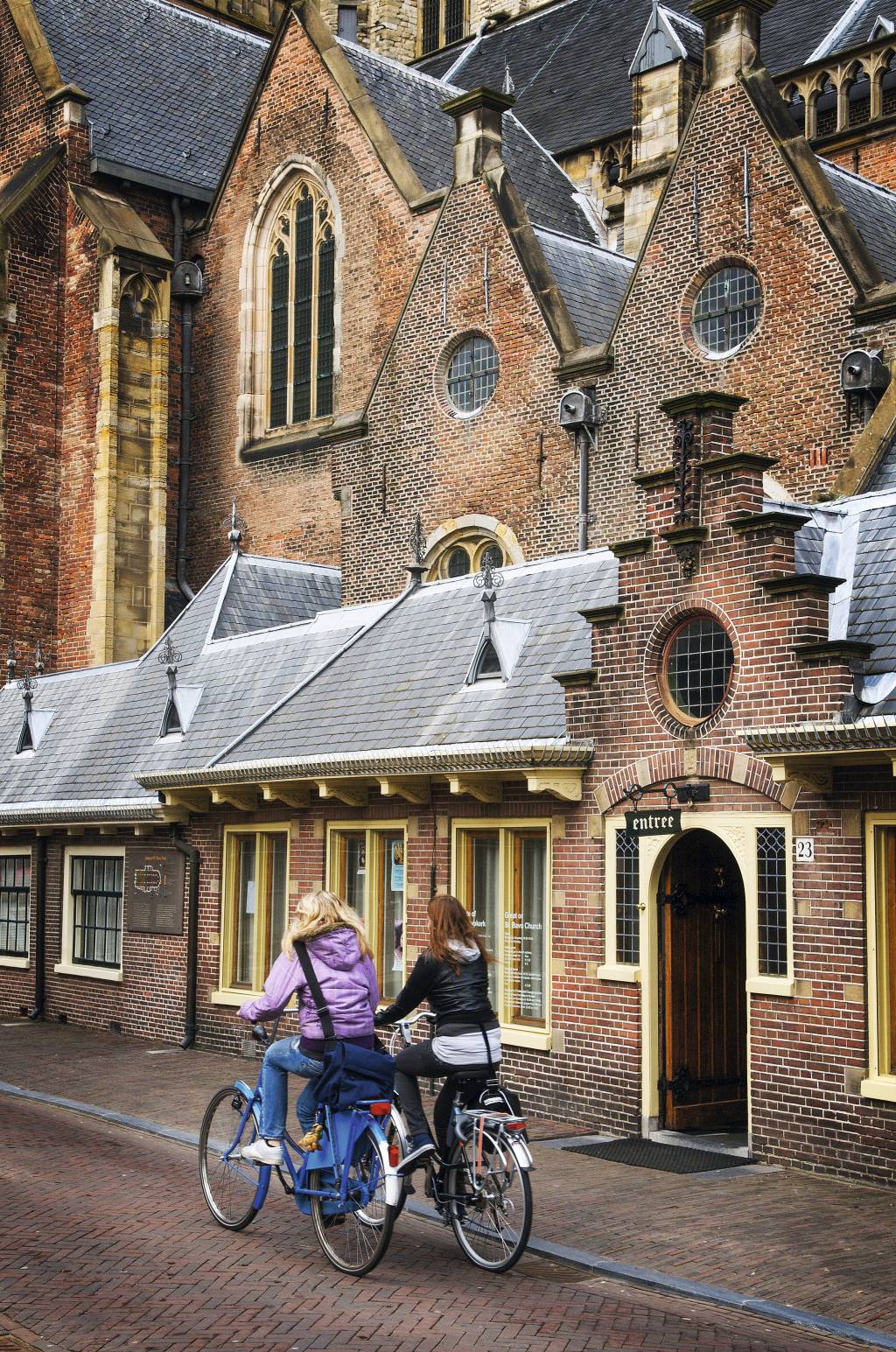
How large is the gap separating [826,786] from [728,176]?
10.5 meters

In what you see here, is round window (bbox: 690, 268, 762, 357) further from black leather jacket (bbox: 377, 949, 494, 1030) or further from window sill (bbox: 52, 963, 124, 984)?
black leather jacket (bbox: 377, 949, 494, 1030)

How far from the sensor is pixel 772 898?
441 inches

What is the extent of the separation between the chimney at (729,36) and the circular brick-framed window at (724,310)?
2289 mm

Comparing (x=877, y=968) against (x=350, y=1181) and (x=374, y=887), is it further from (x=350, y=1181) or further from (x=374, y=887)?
(x=374, y=887)

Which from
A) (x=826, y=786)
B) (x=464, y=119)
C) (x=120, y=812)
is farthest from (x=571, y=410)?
(x=826, y=786)

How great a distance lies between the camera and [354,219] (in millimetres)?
26750

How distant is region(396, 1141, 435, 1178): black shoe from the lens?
815 centimetres

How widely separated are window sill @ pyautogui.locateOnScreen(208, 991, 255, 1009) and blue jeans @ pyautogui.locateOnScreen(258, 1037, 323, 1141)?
7595mm

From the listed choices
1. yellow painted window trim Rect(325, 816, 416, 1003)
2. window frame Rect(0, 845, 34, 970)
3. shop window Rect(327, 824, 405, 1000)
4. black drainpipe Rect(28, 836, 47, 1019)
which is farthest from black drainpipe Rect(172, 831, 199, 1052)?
window frame Rect(0, 845, 34, 970)

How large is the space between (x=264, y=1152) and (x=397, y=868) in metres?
6.36

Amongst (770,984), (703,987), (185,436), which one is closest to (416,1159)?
(770,984)

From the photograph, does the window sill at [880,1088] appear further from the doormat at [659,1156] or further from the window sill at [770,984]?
the doormat at [659,1156]

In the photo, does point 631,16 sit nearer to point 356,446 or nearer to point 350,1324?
point 356,446

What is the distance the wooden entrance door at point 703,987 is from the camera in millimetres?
12180
